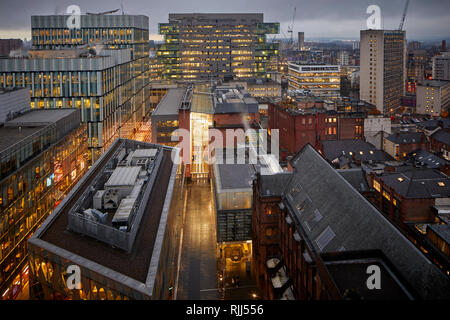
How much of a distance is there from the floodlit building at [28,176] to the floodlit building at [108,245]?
26.7ft

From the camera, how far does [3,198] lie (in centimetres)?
4125

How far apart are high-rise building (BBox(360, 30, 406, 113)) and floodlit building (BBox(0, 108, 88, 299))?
13847 centimetres

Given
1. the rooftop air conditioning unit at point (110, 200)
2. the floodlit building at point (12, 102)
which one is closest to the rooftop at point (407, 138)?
the rooftop air conditioning unit at point (110, 200)

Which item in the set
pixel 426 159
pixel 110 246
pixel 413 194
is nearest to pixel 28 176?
pixel 110 246

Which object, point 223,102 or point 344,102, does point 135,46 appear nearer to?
point 223,102

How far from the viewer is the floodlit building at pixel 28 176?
41.8 metres

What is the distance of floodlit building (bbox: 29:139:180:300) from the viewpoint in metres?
25.2

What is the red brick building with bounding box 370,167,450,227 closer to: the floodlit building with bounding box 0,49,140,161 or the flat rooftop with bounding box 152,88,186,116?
the flat rooftop with bounding box 152,88,186,116

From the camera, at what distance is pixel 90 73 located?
82.9 metres

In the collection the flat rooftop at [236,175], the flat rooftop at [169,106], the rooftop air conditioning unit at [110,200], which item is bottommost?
the flat rooftop at [236,175]

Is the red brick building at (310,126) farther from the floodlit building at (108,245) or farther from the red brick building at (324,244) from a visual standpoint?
the floodlit building at (108,245)

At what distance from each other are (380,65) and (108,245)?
536ft

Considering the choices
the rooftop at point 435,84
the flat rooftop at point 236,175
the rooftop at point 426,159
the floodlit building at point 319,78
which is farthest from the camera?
the floodlit building at point 319,78

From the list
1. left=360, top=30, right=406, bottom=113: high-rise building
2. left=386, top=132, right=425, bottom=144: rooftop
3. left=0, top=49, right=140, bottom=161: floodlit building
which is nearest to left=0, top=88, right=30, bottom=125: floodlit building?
left=0, top=49, right=140, bottom=161: floodlit building
